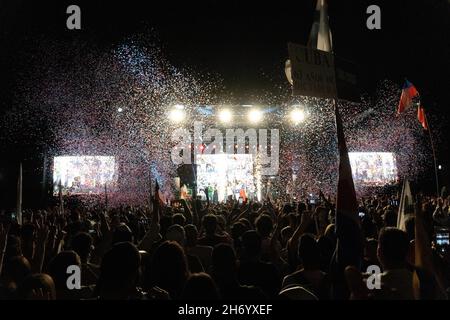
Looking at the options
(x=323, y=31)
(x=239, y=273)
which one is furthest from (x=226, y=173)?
(x=239, y=273)

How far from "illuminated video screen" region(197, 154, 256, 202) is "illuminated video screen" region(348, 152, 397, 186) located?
6390mm

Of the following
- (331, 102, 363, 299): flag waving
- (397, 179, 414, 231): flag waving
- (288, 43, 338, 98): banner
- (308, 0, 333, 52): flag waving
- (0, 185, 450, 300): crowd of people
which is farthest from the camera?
(308, 0, 333, 52): flag waving

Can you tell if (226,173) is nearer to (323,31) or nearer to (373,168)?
(373,168)

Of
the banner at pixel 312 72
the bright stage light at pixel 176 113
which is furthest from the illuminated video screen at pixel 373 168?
the banner at pixel 312 72

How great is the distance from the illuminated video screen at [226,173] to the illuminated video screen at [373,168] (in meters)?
6.39

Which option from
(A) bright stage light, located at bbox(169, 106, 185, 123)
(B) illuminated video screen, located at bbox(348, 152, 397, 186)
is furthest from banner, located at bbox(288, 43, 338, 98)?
(B) illuminated video screen, located at bbox(348, 152, 397, 186)

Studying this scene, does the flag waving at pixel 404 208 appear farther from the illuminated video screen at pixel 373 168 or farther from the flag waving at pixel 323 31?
the illuminated video screen at pixel 373 168

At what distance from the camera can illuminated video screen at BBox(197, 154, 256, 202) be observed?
25500 mm

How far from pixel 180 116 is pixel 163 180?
830cm

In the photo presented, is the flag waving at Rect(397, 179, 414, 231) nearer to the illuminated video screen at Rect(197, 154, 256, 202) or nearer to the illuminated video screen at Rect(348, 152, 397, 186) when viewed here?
the illuminated video screen at Rect(197, 154, 256, 202)

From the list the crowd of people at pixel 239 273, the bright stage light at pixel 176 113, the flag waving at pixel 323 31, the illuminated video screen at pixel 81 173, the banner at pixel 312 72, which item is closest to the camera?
the crowd of people at pixel 239 273

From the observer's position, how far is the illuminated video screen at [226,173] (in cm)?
2550

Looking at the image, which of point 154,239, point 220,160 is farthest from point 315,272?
point 220,160

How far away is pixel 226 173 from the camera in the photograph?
25.6 m
